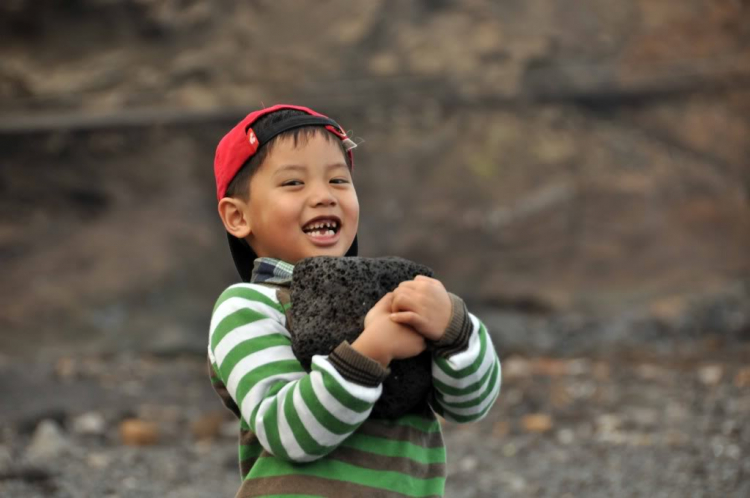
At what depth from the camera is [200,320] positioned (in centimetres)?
579

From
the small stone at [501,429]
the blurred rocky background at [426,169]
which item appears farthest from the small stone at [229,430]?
the small stone at [501,429]

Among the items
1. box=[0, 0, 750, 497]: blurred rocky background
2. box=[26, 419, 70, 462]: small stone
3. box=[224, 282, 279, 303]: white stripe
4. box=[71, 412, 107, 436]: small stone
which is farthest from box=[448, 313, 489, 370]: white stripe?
box=[0, 0, 750, 497]: blurred rocky background

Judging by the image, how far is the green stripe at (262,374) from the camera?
1507mm

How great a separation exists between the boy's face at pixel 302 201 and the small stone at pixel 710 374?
3706 mm

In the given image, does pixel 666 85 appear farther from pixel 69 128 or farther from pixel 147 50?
pixel 69 128

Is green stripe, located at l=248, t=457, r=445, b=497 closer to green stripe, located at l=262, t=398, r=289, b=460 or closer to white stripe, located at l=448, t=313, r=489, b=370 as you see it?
green stripe, located at l=262, t=398, r=289, b=460

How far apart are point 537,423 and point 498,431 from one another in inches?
7.4

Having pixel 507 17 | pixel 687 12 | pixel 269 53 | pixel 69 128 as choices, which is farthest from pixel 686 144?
pixel 69 128

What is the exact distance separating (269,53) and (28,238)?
1906 mm

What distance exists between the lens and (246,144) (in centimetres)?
171

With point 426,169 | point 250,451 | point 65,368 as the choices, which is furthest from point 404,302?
point 426,169

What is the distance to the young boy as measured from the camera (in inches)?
56.7

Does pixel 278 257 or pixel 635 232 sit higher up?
pixel 635 232

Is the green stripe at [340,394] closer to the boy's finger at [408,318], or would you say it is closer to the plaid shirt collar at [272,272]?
the boy's finger at [408,318]
